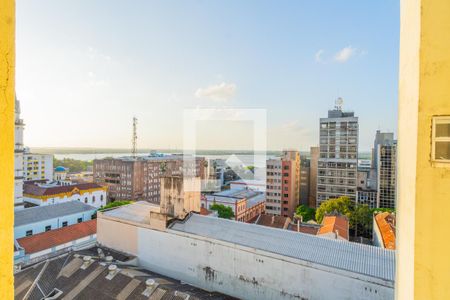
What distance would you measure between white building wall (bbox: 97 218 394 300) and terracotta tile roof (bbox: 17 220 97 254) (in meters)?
4.85

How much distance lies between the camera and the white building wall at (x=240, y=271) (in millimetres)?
6522

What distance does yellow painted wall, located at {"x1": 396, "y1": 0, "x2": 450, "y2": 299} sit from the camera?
1090 millimetres

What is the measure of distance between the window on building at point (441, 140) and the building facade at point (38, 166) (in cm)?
4483

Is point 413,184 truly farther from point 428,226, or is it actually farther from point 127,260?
point 127,260

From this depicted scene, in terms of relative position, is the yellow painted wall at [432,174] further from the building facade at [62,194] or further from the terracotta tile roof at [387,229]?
the building facade at [62,194]

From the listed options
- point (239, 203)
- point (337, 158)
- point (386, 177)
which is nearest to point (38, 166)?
point (239, 203)

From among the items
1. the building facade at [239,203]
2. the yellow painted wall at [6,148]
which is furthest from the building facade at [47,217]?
the yellow painted wall at [6,148]

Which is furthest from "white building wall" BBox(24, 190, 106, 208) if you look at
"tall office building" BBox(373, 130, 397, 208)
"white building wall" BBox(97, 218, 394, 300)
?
"tall office building" BBox(373, 130, 397, 208)

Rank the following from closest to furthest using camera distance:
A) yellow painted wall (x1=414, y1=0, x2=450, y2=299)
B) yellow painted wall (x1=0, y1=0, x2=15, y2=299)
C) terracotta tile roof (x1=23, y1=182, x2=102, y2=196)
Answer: yellow painted wall (x1=0, y1=0, x2=15, y2=299)
yellow painted wall (x1=414, y1=0, x2=450, y2=299)
terracotta tile roof (x1=23, y1=182, x2=102, y2=196)

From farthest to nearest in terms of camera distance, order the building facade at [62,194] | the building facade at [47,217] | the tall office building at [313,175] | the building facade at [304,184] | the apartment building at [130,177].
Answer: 1. the apartment building at [130,177]
2. the building facade at [304,184]
3. the tall office building at [313,175]
4. the building facade at [62,194]
5. the building facade at [47,217]

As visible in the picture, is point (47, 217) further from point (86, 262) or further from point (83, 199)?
point (86, 262)

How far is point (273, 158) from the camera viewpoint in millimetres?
25969

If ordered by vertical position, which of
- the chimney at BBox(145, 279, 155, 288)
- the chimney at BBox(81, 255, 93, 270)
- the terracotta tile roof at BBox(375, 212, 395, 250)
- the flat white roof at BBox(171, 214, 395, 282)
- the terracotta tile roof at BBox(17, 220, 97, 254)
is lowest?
the terracotta tile roof at BBox(17, 220, 97, 254)

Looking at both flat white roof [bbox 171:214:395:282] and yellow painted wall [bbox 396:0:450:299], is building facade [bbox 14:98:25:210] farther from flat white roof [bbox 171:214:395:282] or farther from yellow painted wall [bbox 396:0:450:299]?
yellow painted wall [bbox 396:0:450:299]
